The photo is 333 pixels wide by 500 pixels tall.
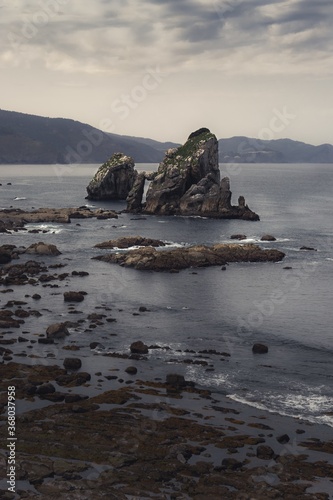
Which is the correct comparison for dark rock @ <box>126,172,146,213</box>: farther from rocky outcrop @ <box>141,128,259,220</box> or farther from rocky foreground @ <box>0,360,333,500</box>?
rocky foreground @ <box>0,360,333,500</box>

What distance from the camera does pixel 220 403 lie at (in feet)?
167

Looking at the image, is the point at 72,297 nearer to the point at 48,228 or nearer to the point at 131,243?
the point at 131,243

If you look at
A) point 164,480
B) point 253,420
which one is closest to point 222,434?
point 253,420

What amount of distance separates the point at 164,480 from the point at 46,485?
7.35 meters

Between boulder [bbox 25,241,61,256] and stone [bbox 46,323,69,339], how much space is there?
49.4 m

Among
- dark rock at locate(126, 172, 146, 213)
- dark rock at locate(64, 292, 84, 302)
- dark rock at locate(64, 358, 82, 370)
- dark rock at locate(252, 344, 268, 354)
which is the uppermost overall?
dark rock at locate(126, 172, 146, 213)

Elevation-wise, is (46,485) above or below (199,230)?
below

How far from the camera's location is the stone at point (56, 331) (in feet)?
219

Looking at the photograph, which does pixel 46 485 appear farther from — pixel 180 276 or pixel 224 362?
pixel 180 276

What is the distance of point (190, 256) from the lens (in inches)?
4286

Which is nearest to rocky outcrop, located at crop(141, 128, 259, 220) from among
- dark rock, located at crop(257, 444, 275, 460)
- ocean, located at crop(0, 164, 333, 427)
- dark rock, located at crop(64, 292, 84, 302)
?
ocean, located at crop(0, 164, 333, 427)

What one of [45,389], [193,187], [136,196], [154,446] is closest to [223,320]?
[45,389]

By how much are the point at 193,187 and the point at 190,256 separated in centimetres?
→ 6487

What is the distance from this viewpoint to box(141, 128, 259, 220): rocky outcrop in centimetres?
16800
